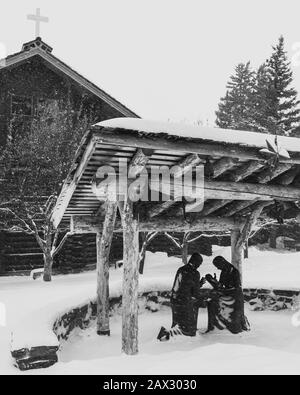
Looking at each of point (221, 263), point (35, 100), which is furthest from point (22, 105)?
point (221, 263)

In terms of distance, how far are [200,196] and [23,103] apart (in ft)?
47.1

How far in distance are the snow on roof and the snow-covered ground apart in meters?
2.45

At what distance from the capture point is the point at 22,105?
58.7 feet

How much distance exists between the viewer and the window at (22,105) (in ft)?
58.1

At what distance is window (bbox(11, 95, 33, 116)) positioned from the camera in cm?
1770

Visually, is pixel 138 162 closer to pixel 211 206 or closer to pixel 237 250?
pixel 211 206

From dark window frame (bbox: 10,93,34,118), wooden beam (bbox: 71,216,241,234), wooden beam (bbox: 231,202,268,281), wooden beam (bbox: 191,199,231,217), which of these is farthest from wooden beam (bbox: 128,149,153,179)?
dark window frame (bbox: 10,93,34,118)

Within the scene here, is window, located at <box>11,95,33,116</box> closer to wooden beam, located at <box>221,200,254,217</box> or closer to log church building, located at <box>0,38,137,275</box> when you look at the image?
log church building, located at <box>0,38,137,275</box>

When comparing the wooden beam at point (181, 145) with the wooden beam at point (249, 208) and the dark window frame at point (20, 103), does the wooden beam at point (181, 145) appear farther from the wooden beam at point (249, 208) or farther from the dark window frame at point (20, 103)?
the dark window frame at point (20, 103)

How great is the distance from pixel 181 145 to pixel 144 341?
4235 mm

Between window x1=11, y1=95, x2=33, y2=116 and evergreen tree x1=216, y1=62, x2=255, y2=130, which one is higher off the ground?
evergreen tree x1=216, y1=62, x2=255, y2=130

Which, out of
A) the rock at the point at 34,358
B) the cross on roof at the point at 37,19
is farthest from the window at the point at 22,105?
the rock at the point at 34,358

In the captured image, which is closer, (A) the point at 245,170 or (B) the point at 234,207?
(A) the point at 245,170
